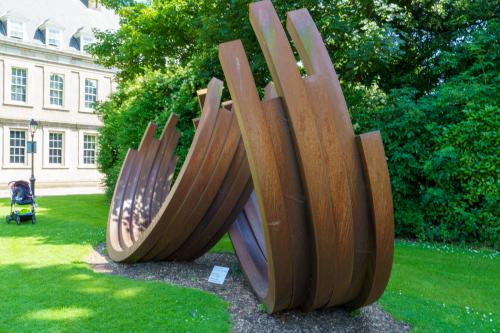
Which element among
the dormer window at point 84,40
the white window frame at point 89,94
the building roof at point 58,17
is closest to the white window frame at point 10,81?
the building roof at point 58,17

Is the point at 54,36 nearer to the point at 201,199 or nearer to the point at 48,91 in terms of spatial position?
the point at 48,91

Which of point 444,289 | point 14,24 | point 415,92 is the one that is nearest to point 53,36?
point 14,24

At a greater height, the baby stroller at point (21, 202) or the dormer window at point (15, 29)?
the dormer window at point (15, 29)

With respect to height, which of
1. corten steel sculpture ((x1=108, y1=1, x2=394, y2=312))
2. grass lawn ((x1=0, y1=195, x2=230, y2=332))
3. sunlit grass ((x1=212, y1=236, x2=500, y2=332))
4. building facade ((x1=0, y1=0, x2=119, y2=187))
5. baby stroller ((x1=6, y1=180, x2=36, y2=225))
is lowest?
sunlit grass ((x1=212, y1=236, x2=500, y2=332))

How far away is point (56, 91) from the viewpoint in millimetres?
30547

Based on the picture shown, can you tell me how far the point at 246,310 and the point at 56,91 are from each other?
1185 inches

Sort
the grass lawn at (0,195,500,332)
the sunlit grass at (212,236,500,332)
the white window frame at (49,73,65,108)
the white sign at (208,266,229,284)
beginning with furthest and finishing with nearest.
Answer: the white window frame at (49,73,65,108), the white sign at (208,266,229,284), the sunlit grass at (212,236,500,332), the grass lawn at (0,195,500,332)

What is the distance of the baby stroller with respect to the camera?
1122 cm

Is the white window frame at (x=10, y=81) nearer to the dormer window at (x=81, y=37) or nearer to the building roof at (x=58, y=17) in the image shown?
the building roof at (x=58, y=17)

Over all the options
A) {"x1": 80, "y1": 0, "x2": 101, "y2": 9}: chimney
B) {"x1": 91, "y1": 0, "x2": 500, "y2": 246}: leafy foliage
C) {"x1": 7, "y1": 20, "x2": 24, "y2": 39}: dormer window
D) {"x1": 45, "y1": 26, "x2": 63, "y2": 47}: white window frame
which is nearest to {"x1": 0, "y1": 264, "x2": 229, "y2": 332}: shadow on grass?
{"x1": 91, "y1": 0, "x2": 500, "y2": 246}: leafy foliage

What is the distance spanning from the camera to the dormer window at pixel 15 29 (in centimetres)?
2861

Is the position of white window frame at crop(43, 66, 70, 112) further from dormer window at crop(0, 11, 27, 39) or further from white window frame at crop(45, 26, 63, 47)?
dormer window at crop(0, 11, 27, 39)

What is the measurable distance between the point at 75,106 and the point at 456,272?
97.2 feet

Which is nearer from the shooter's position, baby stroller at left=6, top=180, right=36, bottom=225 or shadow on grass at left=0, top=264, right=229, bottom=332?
shadow on grass at left=0, top=264, right=229, bottom=332
